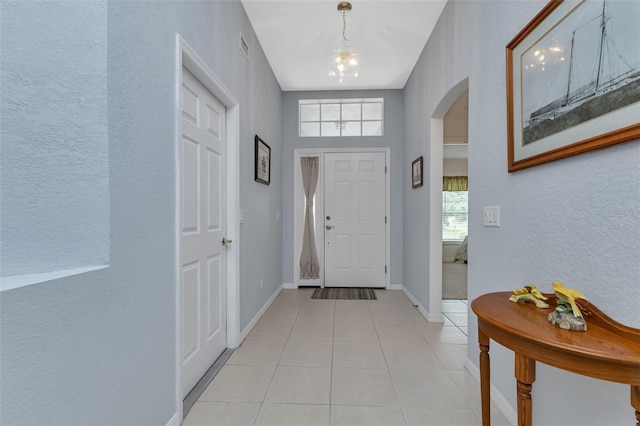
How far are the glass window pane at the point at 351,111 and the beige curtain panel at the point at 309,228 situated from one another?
0.79m

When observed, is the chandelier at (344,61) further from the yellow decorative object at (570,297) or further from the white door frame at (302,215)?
the yellow decorative object at (570,297)

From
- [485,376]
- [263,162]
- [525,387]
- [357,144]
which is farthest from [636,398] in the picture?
[357,144]

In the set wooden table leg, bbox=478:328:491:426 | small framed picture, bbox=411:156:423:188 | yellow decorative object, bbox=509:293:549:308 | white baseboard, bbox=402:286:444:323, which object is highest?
small framed picture, bbox=411:156:423:188

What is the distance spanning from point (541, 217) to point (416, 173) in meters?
2.21

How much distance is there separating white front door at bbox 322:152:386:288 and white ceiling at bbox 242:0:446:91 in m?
1.19

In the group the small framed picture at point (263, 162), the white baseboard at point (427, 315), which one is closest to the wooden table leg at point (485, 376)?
the white baseboard at point (427, 315)

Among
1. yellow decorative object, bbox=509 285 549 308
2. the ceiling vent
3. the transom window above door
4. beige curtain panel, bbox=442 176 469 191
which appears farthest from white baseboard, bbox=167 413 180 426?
beige curtain panel, bbox=442 176 469 191

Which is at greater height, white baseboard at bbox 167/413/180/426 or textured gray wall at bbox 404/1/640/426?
textured gray wall at bbox 404/1/640/426

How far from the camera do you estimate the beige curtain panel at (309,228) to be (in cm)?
433

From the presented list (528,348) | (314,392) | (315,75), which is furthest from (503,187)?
(315,75)

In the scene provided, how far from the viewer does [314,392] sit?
1794 mm

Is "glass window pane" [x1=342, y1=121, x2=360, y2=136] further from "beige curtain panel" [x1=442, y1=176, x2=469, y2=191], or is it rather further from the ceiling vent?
"beige curtain panel" [x1=442, y1=176, x2=469, y2=191]

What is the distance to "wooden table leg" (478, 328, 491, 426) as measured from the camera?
1.21 m

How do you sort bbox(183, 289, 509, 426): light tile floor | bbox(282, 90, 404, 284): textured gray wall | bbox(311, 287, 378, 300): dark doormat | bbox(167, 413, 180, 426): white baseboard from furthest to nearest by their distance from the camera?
bbox(282, 90, 404, 284): textured gray wall
bbox(311, 287, 378, 300): dark doormat
bbox(183, 289, 509, 426): light tile floor
bbox(167, 413, 180, 426): white baseboard
